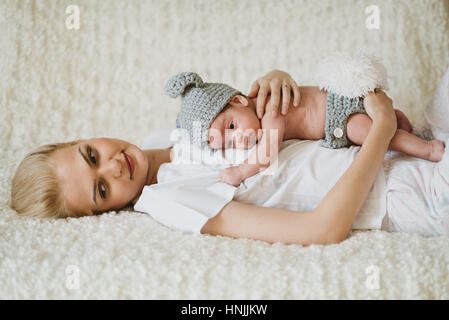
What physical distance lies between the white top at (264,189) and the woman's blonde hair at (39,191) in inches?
7.8

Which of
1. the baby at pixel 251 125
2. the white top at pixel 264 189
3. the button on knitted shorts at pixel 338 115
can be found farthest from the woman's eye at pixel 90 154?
the button on knitted shorts at pixel 338 115

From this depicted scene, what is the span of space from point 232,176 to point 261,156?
0.29 ft

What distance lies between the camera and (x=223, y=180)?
1.00 meters

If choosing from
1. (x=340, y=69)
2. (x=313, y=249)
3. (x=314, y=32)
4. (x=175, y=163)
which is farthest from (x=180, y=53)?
(x=313, y=249)

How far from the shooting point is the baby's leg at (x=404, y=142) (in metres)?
1.02

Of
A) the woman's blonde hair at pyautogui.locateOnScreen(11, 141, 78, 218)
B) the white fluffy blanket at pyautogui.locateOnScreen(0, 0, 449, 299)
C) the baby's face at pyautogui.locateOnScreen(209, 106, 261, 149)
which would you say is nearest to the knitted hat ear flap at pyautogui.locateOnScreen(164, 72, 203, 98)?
the baby's face at pyautogui.locateOnScreen(209, 106, 261, 149)

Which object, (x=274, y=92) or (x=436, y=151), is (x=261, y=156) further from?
(x=436, y=151)

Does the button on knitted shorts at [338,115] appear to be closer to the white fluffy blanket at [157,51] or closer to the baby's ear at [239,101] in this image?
the baby's ear at [239,101]

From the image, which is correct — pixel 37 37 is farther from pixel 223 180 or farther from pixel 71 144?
pixel 223 180

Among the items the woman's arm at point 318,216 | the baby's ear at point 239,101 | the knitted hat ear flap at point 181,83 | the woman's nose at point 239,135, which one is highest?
the knitted hat ear flap at point 181,83

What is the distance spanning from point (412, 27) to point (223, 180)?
1053 millimetres

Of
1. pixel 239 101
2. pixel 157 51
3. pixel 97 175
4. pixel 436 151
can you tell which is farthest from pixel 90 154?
pixel 436 151

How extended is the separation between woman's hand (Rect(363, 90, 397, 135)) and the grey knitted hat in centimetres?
35

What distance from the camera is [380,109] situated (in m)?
1.02
